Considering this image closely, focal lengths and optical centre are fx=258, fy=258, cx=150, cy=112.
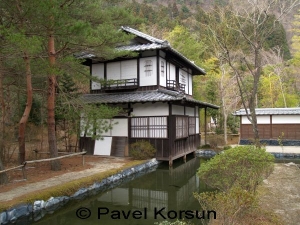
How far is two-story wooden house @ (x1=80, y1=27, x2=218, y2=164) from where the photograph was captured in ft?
42.0

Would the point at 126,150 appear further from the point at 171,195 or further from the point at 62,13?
the point at 62,13

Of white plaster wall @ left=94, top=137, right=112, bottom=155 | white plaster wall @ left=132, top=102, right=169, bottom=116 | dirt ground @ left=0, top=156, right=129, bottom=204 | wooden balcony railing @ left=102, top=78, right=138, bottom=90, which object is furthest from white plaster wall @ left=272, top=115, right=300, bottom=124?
white plaster wall @ left=94, top=137, right=112, bottom=155

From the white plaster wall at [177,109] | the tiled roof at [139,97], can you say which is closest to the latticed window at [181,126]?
the white plaster wall at [177,109]

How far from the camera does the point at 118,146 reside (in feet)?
44.9

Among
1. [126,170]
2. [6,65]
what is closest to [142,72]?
[126,170]

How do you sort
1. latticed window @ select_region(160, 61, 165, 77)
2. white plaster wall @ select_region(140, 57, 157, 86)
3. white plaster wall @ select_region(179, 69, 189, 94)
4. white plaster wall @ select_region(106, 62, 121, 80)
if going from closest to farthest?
white plaster wall @ select_region(140, 57, 157, 86) → latticed window @ select_region(160, 61, 165, 77) → white plaster wall @ select_region(106, 62, 121, 80) → white plaster wall @ select_region(179, 69, 189, 94)

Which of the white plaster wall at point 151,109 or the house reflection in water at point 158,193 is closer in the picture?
the house reflection in water at point 158,193

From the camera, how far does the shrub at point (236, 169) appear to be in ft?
17.9

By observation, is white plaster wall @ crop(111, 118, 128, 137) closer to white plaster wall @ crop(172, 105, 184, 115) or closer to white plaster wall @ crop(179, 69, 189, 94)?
white plaster wall @ crop(172, 105, 184, 115)

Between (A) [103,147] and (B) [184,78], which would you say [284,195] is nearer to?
(A) [103,147]

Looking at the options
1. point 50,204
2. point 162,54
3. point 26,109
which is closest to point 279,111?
point 162,54

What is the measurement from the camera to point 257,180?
5.68m

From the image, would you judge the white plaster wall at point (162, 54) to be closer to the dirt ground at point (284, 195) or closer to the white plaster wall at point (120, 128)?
the white plaster wall at point (120, 128)

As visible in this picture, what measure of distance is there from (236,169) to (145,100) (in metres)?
Result: 7.32
